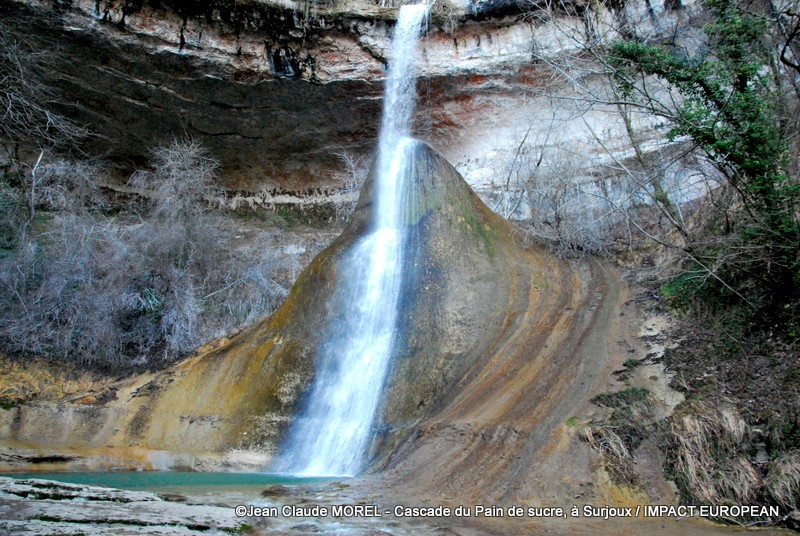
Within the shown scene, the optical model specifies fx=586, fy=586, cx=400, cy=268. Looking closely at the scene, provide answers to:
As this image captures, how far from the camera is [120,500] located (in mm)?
5027

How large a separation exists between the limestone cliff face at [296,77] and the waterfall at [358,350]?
4.15 meters

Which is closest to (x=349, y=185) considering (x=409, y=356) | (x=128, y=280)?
(x=128, y=280)

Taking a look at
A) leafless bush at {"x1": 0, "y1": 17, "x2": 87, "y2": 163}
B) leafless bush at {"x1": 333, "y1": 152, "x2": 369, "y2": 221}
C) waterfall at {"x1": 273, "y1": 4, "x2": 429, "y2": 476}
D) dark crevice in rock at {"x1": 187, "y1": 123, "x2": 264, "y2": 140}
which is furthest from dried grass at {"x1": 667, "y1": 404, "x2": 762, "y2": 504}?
dark crevice in rock at {"x1": 187, "y1": 123, "x2": 264, "y2": 140}

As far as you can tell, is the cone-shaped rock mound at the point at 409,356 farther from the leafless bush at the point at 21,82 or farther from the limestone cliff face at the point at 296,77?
the leafless bush at the point at 21,82

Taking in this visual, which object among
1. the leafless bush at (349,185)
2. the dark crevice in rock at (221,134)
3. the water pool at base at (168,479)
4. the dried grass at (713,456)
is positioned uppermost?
the dark crevice in rock at (221,134)

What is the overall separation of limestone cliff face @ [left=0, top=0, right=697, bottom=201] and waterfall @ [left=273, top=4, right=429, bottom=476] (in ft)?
13.6

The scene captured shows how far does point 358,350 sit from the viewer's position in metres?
11.6

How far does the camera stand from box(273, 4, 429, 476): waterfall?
10.2 m

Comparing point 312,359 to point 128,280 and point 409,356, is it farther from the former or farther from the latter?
point 128,280

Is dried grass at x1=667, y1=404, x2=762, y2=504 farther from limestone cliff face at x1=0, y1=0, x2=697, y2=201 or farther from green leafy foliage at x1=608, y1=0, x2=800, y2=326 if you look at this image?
limestone cliff face at x1=0, y1=0, x2=697, y2=201

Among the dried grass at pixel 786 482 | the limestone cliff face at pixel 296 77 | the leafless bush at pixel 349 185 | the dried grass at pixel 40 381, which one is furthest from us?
the leafless bush at pixel 349 185

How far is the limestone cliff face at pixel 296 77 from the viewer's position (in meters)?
14.9

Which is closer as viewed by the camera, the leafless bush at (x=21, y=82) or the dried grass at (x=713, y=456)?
the dried grass at (x=713, y=456)

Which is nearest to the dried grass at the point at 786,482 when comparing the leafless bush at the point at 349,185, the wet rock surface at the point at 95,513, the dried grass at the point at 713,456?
the dried grass at the point at 713,456
